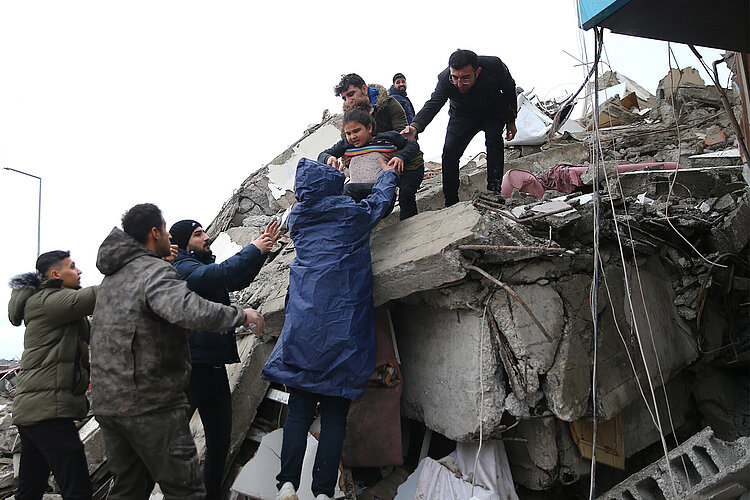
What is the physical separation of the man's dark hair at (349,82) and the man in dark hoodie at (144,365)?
2417 mm

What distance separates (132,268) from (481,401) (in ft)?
7.34

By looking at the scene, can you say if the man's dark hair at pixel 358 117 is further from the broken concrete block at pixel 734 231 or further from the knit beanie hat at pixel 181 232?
the broken concrete block at pixel 734 231

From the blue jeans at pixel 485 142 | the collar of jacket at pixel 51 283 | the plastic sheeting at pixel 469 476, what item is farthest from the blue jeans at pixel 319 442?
the blue jeans at pixel 485 142

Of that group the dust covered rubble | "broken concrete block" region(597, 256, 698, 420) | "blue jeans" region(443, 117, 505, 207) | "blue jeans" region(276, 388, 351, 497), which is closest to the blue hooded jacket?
"blue jeans" region(276, 388, 351, 497)

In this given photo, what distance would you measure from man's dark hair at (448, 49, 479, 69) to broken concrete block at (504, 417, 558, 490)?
282 centimetres

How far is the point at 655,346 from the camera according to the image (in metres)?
3.75

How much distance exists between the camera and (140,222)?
8.71 feet

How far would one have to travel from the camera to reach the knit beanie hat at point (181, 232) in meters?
3.34

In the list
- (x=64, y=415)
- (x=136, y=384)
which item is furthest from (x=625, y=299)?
(x=64, y=415)

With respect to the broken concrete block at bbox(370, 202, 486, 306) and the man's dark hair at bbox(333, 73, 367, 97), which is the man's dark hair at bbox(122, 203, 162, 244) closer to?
the broken concrete block at bbox(370, 202, 486, 306)

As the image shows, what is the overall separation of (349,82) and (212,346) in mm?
2513

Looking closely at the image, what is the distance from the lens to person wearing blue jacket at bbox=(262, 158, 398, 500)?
2.80m

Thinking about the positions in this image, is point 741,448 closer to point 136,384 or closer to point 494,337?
point 494,337

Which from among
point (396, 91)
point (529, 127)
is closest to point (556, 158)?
point (529, 127)
